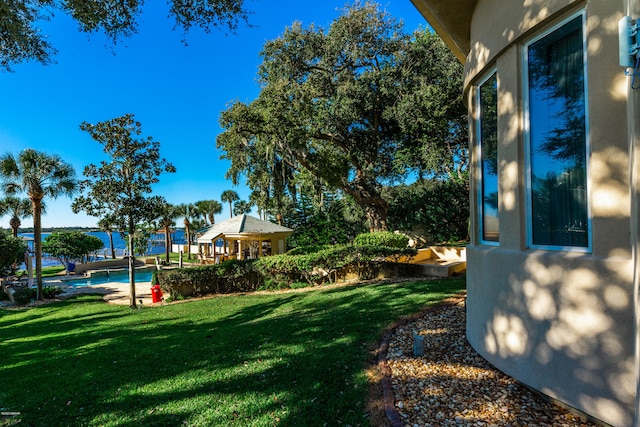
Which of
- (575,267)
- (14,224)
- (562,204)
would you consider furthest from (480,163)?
(14,224)

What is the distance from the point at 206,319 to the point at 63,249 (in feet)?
78.7

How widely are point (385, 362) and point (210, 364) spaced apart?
2.55m

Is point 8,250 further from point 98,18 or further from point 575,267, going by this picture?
point 575,267

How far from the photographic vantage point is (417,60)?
57.5ft

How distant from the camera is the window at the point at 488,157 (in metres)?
3.83

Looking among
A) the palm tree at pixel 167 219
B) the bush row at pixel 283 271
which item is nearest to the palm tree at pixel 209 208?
the palm tree at pixel 167 219

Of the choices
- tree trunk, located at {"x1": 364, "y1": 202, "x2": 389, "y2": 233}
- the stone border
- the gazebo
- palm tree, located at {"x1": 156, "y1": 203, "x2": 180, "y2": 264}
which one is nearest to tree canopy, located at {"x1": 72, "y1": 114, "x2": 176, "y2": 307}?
palm tree, located at {"x1": 156, "y1": 203, "x2": 180, "y2": 264}

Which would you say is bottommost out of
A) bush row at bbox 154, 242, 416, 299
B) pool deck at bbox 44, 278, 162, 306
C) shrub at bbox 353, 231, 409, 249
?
pool deck at bbox 44, 278, 162, 306

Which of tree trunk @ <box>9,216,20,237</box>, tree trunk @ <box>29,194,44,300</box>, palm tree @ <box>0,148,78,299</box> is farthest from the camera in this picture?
tree trunk @ <box>9,216,20,237</box>

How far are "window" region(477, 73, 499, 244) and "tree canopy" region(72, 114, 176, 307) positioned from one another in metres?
11.1

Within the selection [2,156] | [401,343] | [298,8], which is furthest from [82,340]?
[298,8]

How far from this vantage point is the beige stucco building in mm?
2414

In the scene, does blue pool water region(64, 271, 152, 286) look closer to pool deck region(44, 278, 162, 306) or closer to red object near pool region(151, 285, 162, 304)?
pool deck region(44, 278, 162, 306)

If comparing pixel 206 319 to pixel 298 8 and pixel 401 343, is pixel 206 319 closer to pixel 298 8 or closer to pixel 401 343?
pixel 401 343
